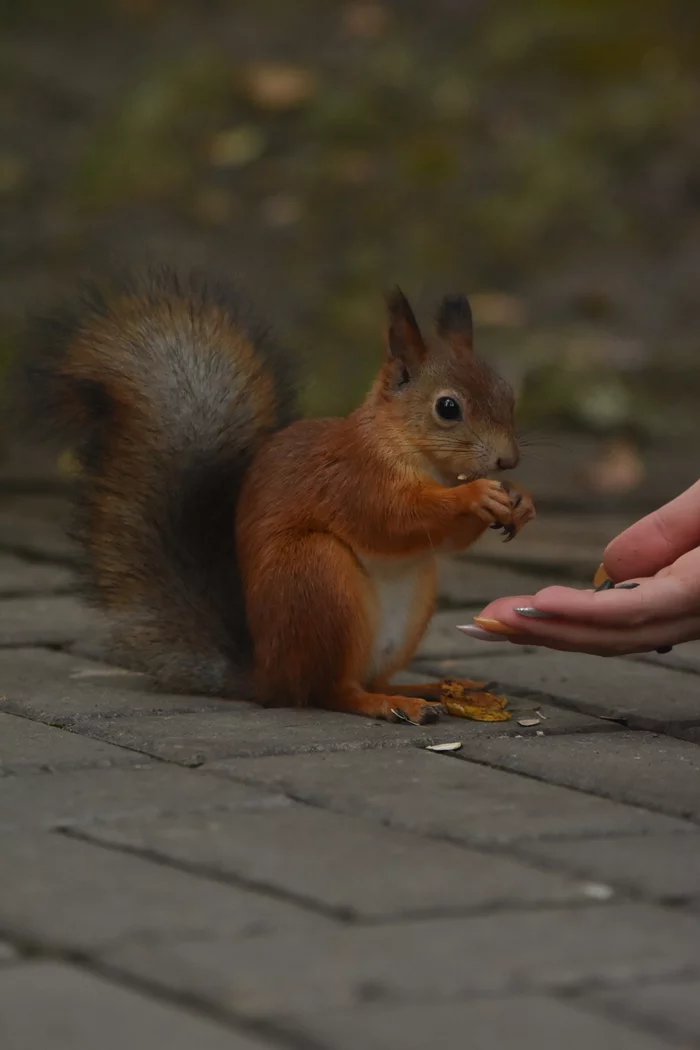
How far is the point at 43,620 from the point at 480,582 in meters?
1.08

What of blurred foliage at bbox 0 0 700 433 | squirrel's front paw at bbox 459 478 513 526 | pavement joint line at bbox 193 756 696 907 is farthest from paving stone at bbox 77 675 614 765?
blurred foliage at bbox 0 0 700 433

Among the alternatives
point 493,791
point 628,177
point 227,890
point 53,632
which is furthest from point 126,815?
point 628,177

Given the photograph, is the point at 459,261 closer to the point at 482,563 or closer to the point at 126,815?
the point at 482,563

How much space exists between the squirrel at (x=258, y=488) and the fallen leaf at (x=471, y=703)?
4 centimetres

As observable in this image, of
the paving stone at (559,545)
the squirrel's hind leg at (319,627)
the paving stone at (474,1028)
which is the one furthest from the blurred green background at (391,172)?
the paving stone at (474,1028)

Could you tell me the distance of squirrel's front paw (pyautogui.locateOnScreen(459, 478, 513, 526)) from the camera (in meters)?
3.00

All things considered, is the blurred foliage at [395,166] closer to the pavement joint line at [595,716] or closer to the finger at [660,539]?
the pavement joint line at [595,716]

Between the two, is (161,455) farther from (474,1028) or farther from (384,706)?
(474,1028)

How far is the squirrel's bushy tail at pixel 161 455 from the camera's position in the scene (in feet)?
11.1

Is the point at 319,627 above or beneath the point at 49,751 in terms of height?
above

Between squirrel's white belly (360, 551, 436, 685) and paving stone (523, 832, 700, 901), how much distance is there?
87cm

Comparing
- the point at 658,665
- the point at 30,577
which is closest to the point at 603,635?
the point at 658,665

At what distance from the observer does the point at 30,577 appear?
459 cm

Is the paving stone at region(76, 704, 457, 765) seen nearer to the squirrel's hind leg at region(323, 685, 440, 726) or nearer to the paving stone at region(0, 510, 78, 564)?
the squirrel's hind leg at region(323, 685, 440, 726)
